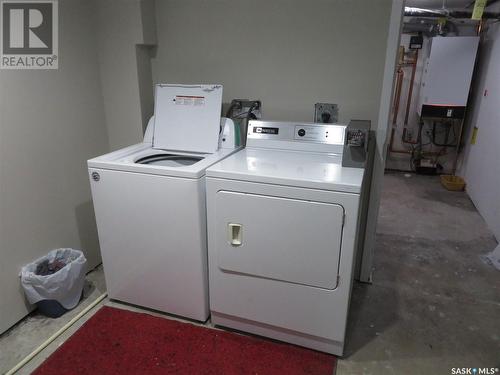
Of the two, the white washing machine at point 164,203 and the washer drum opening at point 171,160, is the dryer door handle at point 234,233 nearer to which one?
the white washing machine at point 164,203

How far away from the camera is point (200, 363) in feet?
5.38

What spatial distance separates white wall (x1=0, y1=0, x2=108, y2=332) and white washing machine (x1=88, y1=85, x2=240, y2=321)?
0.35 m

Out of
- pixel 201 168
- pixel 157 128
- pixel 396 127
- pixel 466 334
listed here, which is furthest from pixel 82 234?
pixel 396 127

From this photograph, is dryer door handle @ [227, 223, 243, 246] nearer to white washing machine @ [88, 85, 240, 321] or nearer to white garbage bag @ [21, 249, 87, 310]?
white washing machine @ [88, 85, 240, 321]

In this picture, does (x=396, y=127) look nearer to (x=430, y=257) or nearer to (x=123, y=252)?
(x=430, y=257)

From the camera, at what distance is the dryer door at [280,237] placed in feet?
4.79

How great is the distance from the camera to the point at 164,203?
1672 mm

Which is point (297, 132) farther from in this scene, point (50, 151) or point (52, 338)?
point (52, 338)

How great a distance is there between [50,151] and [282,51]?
148cm

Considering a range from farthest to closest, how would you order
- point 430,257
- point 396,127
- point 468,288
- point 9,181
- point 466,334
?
point 396,127
point 430,257
point 468,288
point 466,334
point 9,181

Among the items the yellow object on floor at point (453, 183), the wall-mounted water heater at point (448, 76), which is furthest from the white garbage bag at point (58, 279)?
the wall-mounted water heater at point (448, 76)

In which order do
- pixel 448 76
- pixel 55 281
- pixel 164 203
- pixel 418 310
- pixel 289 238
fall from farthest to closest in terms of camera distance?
pixel 448 76
pixel 418 310
pixel 55 281
pixel 164 203
pixel 289 238

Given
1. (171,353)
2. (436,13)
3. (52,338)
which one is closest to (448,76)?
(436,13)

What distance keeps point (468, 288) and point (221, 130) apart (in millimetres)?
1921
